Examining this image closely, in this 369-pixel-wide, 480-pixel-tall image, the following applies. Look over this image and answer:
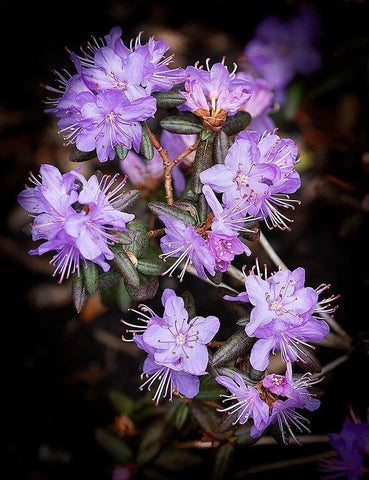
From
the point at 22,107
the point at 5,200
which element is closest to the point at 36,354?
the point at 5,200

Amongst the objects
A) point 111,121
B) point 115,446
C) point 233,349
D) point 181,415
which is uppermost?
point 111,121

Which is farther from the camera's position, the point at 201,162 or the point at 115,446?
the point at 115,446

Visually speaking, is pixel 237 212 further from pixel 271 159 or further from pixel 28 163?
pixel 28 163

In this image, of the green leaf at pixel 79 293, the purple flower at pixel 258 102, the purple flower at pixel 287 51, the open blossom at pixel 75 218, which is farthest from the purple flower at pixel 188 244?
the purple flower at pixel 287 51

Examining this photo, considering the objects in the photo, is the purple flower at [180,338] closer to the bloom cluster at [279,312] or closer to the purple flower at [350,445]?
the bloom cluster at [279,312]

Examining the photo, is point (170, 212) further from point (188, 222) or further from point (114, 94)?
point (114, 94)

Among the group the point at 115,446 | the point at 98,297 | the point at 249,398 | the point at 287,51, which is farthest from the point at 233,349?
the point at 287,51
